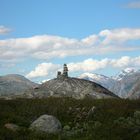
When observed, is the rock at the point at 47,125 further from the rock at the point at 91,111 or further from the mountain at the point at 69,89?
the mountain at the point at 69,89

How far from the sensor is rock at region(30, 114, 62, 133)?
20688 mm

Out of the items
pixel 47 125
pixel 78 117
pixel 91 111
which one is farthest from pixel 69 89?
pixel 47 125

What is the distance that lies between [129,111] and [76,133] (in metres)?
5.36

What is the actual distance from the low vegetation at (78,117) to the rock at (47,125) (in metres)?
0.37

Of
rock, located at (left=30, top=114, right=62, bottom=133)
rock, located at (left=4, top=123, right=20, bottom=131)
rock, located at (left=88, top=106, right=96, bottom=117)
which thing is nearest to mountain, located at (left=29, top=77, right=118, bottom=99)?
rock, located at (left=88, top=106, right=96, bottom=117)

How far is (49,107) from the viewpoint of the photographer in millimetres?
25281

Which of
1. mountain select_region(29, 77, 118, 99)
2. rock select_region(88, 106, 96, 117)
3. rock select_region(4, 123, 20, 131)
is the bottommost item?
rock select_region(4, 123, 20, 131)

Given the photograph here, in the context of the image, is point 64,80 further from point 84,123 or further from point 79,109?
point 84,123

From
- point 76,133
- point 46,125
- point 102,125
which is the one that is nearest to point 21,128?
point 46,125

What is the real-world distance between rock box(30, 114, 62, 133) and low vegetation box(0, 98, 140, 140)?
0.37m

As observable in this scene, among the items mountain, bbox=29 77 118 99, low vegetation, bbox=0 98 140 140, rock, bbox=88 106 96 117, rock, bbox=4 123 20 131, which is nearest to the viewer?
low vegetation, bbox=0 98 140 140

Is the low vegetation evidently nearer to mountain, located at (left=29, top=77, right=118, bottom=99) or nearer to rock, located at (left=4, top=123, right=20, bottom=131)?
rock, located at (left=4, top=123, right=20, bottom=131)

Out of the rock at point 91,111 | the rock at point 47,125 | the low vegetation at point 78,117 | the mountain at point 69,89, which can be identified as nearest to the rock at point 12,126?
the low vegetation at point 78,117

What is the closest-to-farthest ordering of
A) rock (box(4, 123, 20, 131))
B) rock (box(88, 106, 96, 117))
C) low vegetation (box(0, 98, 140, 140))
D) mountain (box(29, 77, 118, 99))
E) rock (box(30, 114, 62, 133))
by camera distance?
low vegetation (box(0, 98, 140, 140)) < rock (box(4, 123, 20, 131)) < rock (box(30, 114, 62, 133)) < rock (box(88, 106, 96, 117)) < mountain (box(29, 77, 118, 99))
